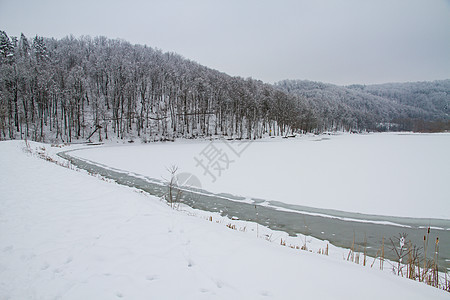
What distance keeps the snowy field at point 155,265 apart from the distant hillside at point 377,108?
73.2 meters

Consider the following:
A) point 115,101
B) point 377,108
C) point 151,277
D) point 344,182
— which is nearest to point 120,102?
point 115,101

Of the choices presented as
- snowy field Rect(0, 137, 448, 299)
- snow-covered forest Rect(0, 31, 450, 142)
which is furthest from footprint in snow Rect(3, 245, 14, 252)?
snow-covered forest Rect(0, 31, 450, 142)

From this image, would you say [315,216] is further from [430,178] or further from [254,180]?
[430,178]

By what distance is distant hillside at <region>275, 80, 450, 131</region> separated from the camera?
87.2 m

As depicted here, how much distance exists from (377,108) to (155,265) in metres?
147

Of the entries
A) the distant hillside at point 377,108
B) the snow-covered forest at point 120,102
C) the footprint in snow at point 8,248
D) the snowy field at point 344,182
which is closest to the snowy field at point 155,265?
the footprint in snow at point 8,248

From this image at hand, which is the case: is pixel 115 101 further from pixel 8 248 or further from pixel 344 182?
pixel 8 248

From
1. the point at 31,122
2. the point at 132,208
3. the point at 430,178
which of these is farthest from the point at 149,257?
the point at 31,122

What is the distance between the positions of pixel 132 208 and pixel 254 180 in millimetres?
8998

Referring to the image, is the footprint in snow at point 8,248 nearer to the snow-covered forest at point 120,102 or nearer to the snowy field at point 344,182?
the snowy field at point 344,182

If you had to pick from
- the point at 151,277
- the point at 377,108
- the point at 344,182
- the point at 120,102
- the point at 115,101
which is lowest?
the point at 344,182

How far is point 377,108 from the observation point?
394 ft

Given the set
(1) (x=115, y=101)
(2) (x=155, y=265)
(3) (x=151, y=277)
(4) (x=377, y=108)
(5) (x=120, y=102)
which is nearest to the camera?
(3) (x=151, y=277)

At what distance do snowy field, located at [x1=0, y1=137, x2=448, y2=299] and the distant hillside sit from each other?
73249mm
